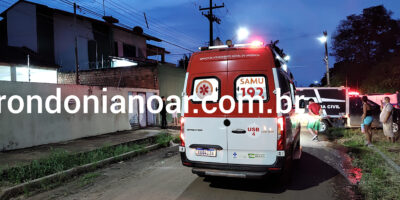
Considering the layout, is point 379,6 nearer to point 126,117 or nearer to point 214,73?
point 126,117

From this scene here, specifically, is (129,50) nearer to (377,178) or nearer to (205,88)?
(205,88)

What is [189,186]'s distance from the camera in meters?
5.61

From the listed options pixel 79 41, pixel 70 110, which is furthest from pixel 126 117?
pixel 79 41

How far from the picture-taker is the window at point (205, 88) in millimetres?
5309

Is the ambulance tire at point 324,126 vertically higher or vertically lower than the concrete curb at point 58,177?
higher

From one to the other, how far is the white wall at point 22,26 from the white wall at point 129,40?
262 inches

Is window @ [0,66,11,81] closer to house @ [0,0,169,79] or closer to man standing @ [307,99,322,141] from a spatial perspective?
house @ [0,0,169,79]

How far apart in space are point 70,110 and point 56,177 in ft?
19.7

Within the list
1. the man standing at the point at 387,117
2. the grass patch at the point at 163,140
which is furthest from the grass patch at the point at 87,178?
the man standing at the point at 387,117

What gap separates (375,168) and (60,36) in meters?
24.2

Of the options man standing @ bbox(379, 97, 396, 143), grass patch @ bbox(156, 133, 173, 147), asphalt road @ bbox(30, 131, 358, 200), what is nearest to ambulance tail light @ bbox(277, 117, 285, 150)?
asphalt road @ bbox(30, 131, 358, 200)

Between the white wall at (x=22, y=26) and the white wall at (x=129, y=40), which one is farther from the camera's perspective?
the white wall at (x=129, y=40)

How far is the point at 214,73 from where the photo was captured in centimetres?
534

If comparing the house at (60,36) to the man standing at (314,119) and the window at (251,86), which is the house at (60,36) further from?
the window at (251,86)
